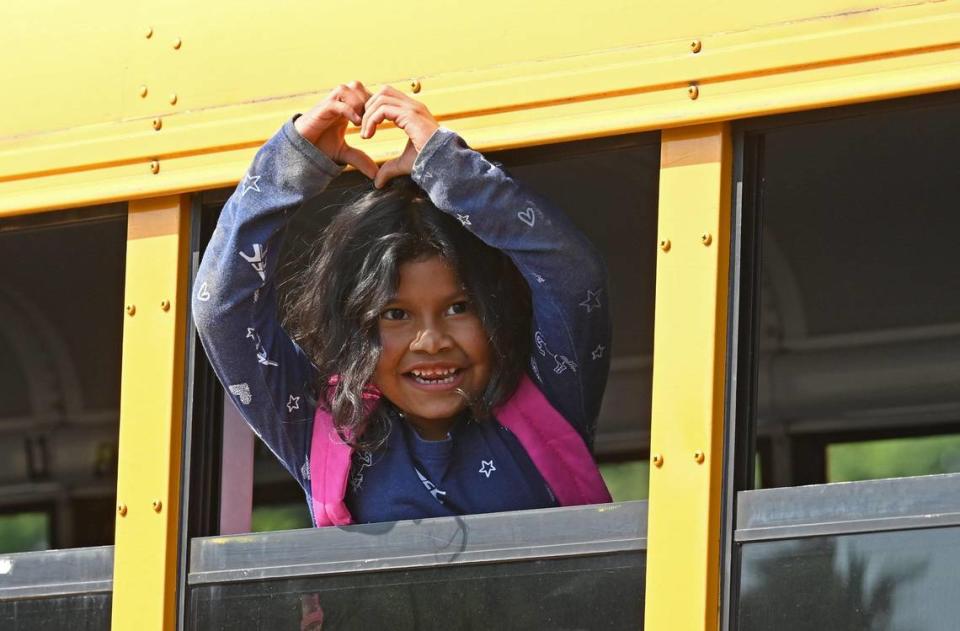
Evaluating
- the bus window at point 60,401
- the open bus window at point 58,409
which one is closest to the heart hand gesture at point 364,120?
the bus window at point 60,401

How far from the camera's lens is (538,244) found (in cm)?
211

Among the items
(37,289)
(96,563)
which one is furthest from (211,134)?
(37,289)

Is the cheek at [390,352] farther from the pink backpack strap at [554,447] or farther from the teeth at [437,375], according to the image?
the pink backpack strap at [554,447]

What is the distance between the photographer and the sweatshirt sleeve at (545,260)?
2045 mm

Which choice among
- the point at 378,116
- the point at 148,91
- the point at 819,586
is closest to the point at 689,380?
the point at 819,586

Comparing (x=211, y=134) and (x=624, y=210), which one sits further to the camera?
(x=624, y=210)

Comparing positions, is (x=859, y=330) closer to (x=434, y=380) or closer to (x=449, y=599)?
(x=434, y=380)

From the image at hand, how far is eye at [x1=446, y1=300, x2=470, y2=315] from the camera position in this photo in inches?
89.2

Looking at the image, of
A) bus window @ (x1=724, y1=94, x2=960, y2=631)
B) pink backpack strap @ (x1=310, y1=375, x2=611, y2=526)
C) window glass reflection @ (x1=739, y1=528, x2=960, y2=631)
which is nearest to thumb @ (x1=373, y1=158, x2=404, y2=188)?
pink backpack strap @ (x1=310, y1=375, x2=611, y2=526)

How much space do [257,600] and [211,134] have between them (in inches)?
22.5

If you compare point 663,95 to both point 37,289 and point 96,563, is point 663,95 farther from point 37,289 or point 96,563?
point 37,289

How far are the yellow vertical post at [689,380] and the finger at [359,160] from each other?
0.37 metres

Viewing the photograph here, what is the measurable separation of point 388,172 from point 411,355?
26cm

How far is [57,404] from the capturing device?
3680 millimetres
